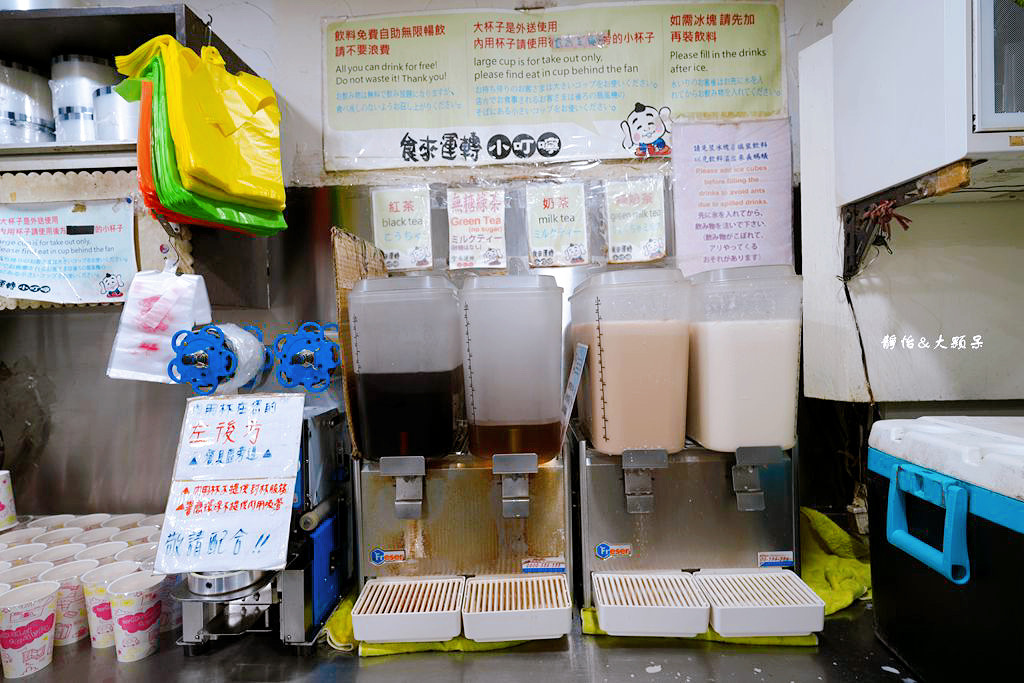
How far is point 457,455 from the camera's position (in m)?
1.35

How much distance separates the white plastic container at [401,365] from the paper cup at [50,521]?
121 centimetres

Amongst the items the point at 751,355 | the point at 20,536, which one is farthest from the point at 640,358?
the point at 20,536

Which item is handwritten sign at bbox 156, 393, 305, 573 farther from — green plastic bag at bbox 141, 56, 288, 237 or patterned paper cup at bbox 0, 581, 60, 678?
green plastic bag at bbox 141, 56, 288, 237

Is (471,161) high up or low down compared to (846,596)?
up

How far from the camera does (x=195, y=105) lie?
129cm

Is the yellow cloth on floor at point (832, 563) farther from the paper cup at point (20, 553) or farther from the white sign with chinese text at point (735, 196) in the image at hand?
the paper cup at point (20, 553)

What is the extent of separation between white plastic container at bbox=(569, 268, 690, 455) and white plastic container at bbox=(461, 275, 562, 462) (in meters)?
0.11

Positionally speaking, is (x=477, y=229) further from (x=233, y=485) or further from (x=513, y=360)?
(x=233, y=485)

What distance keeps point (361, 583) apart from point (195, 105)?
1266mm

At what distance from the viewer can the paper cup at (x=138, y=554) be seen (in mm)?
1373

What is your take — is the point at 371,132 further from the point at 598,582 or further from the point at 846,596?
the point at 846,596

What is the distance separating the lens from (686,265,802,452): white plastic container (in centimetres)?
122

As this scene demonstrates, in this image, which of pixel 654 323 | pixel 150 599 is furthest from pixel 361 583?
pixel 654 323

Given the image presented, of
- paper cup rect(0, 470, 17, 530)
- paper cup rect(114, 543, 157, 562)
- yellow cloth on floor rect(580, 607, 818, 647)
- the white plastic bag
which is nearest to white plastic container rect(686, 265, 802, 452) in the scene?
yellow cloth on floor rect(580, 607, 818, 647)
